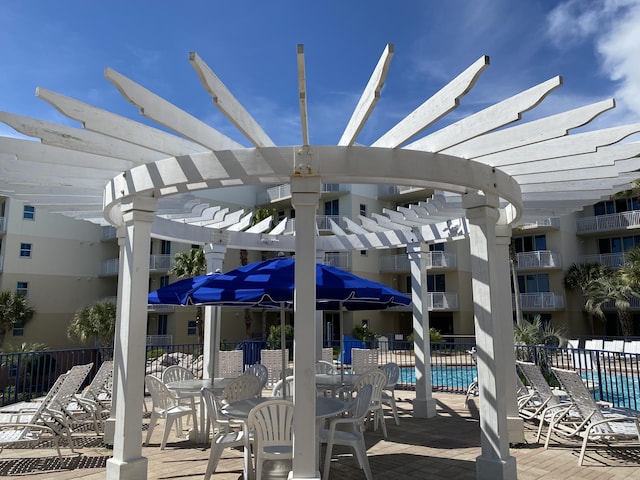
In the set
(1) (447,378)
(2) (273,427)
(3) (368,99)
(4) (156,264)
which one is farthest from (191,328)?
(3) (368,99)

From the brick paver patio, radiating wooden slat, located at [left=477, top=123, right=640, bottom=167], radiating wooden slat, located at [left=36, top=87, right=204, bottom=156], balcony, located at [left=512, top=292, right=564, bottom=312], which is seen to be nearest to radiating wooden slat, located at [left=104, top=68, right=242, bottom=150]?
radiating wooden slat, located at [left=36, top=87, right=204, bottom=156]

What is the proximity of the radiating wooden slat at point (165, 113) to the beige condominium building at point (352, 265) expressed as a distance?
2084 centimetres

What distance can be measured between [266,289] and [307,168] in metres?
1.43

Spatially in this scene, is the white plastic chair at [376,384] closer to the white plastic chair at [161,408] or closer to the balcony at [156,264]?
the white plastic chair at [161,408]

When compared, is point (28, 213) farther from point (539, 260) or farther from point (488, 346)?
point (539, 260)

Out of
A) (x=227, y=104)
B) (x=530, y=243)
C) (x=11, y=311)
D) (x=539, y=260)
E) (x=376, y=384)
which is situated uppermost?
(x=530, y=243)

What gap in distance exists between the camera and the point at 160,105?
3750 millimetres

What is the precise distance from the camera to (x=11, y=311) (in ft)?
80.0

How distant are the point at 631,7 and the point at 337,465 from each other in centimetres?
834

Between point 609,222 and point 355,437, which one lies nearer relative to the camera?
point 355,437

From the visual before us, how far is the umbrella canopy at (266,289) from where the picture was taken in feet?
16.6

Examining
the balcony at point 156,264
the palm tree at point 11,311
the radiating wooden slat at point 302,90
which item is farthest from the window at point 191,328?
the radiating wooden slat at point 302,90

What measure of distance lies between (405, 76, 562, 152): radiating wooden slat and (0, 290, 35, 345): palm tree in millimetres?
26553

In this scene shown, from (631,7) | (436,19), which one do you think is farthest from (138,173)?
(631,7)
